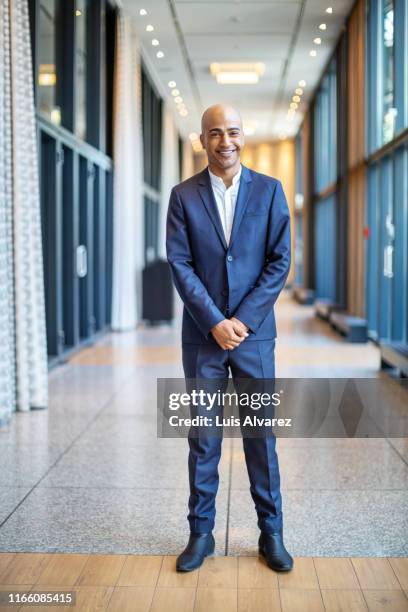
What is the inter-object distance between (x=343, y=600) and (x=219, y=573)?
44cm

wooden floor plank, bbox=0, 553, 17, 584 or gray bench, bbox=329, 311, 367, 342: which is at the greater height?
gray bench, bbox=329, 311, 367, 342

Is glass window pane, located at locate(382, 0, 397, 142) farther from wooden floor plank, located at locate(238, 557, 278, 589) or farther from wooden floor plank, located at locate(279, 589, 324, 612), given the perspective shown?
wooden floor plank, located at locate(279, 589, 324, 612)

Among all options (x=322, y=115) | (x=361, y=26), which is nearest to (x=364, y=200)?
(x=361, y=26)

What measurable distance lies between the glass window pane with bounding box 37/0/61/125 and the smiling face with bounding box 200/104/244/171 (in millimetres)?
5320

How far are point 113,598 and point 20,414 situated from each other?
3.06m

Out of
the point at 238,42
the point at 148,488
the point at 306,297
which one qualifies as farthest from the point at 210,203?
the point at 306,297

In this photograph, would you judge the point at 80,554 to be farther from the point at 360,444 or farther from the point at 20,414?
the point at 20,414

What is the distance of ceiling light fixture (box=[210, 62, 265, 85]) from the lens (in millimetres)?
13484

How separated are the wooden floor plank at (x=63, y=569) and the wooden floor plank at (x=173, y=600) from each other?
1.04 feet

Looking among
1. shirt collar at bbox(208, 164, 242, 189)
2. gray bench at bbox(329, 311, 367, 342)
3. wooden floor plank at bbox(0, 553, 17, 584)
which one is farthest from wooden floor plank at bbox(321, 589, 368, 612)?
gray bench at bbox(329, 311, 367, 342)

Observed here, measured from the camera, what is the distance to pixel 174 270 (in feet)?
8.93

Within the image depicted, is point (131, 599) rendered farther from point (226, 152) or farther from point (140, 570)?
point (226, 152)

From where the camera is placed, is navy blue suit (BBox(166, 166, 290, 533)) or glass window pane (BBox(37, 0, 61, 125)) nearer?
navy blue suit (BBox(166, 166, 290, 533))

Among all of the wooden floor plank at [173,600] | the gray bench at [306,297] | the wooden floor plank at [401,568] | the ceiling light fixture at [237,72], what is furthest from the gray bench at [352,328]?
the wooden floor plank at [173,600]
